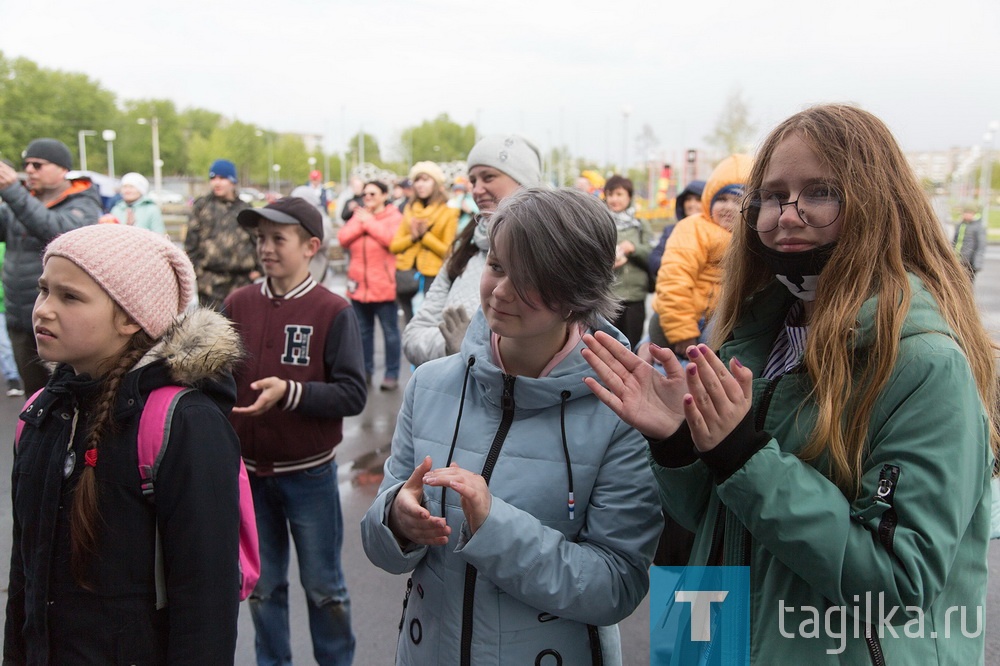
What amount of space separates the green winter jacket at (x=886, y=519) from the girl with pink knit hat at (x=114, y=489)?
1.14 m

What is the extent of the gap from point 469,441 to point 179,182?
85.0m

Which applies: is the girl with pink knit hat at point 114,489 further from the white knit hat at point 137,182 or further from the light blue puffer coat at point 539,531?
the white knit hat at point 137,182

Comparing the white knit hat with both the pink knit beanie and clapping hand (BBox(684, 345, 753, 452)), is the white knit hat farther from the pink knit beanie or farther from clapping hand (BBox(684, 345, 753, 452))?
clapping hand (BBox(684, 345, 753, 452))

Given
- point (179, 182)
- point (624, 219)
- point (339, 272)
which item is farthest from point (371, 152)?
point (624, 219)

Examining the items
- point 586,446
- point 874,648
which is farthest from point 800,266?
point 874,648

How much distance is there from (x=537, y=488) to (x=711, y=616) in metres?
0.46

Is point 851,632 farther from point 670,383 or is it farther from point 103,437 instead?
point 103,437

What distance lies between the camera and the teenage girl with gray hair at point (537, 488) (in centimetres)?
166

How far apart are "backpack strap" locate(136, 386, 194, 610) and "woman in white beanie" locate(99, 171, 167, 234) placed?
6662 mm

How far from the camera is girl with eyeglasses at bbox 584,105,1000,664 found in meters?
1.28

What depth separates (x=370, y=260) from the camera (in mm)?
7633

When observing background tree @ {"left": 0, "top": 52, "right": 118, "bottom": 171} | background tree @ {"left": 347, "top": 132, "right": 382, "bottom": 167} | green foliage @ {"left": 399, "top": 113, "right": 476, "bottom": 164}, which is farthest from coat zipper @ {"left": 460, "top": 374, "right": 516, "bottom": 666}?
background tree @ {"left": 347, "top": 132, "right": 382, "bottom": 167}

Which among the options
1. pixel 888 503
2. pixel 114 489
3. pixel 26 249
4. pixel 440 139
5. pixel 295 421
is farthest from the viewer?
pixel 440 139

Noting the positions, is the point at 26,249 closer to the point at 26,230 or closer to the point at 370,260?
the point at 26,230
